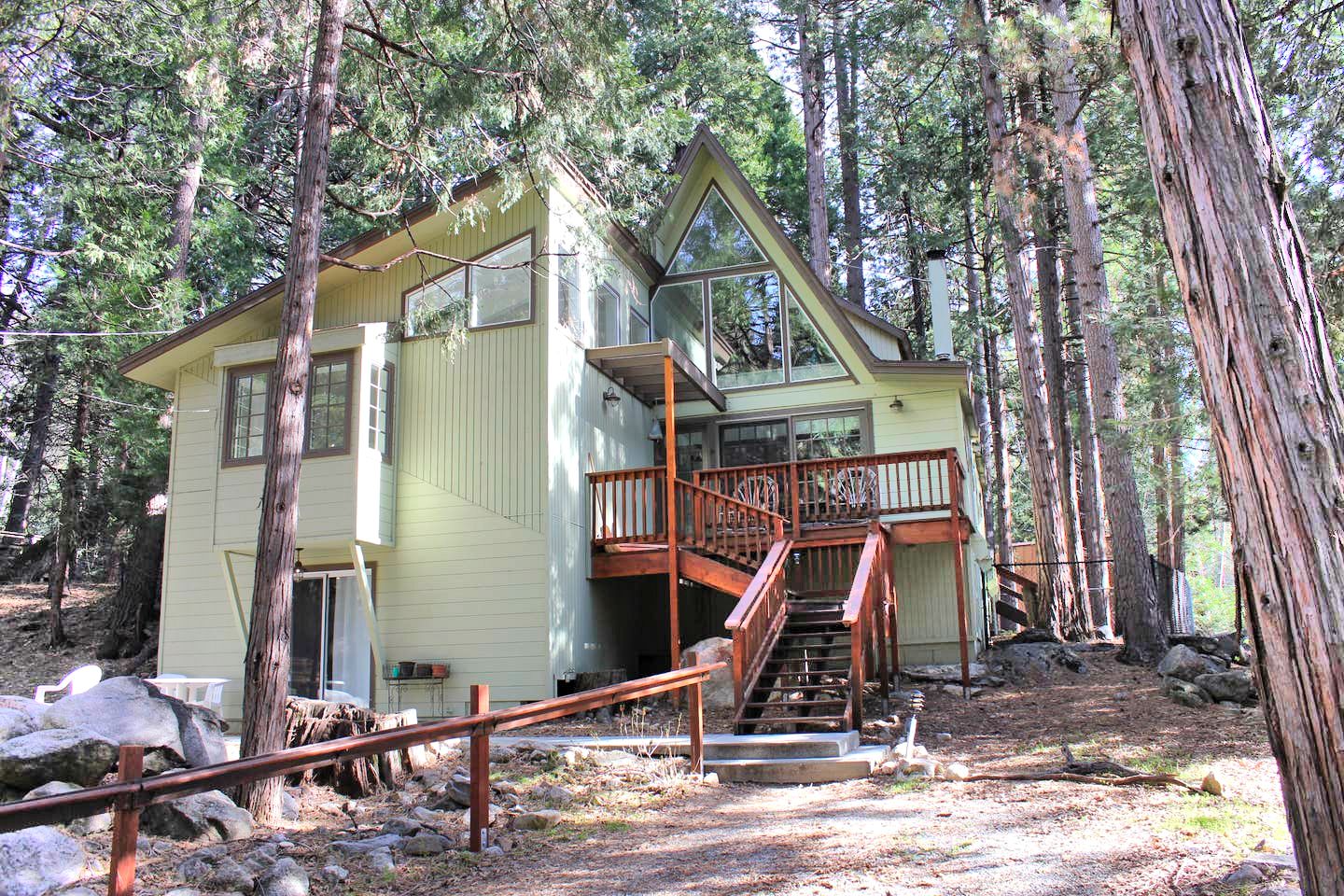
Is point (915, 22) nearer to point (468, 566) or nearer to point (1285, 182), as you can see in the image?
point (468, 566)

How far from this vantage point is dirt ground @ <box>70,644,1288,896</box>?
15.8 feet

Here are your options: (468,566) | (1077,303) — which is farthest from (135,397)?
(1077,303)

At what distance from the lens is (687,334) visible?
15727mm

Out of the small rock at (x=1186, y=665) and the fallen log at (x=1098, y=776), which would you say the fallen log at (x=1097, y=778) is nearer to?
the fallen log at (x=1098, y=776)

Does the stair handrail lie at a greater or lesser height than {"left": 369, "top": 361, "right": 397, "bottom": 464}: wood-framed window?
lesser

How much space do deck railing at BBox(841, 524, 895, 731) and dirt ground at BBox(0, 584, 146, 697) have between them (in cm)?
1104

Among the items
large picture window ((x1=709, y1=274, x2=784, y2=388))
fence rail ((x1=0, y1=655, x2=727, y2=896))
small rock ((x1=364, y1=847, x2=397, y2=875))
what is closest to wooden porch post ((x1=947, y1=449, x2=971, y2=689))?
large picture window ((x1=709, y1=274, x2=784, y2=388))

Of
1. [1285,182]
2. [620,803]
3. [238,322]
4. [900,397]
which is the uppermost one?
[238,322]

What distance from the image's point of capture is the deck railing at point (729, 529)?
12.1m

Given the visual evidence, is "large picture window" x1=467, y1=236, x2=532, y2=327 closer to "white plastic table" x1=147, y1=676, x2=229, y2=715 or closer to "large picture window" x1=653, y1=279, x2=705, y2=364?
"large picture window" x1=653, y1=279, x2=705, y2=364

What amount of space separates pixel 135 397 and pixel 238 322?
178 inches

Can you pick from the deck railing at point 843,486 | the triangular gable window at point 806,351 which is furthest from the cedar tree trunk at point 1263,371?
the triangular gable window at point 806,351

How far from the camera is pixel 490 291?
505 inches

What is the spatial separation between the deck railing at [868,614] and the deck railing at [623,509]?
285 centimetres
